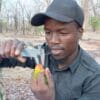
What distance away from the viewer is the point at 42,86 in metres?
1.84

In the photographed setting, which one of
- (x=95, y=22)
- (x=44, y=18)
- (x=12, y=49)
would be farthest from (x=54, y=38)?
(x=95, y=22)

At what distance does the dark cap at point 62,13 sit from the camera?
2.18m

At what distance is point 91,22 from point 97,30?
0.62m

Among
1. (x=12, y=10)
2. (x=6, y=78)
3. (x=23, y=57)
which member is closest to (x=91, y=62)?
(x=23, y=57)

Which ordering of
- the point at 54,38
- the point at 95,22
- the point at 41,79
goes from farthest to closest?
the point at 95,22
the point at 54,38
the point at 41,79

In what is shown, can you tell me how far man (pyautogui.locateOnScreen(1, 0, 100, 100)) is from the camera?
2.16 metres

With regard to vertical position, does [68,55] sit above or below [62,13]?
below

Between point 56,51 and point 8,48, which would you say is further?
point 56,51

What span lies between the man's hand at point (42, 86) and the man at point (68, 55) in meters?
0.25

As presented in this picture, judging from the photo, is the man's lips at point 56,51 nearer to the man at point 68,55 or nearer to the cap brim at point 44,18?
the man at point 68,55

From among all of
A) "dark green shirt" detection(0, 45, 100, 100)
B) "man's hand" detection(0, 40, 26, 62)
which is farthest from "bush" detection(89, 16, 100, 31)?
"man's hand" detection(0, 40, 26, 62)

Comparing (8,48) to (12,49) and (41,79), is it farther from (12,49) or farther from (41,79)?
(41,79)

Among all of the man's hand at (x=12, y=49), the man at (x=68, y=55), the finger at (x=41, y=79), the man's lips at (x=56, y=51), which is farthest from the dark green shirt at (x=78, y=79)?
the finger at (x=41, y=79)

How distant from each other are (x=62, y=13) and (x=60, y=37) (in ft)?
0.55
